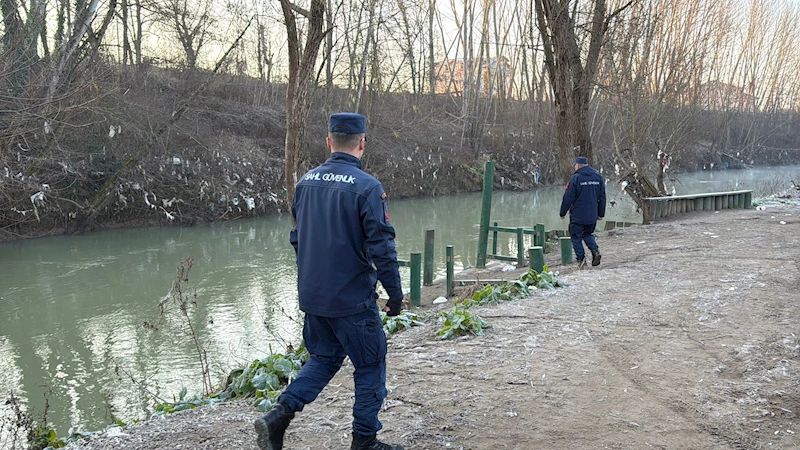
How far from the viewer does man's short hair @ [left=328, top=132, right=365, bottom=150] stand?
3.79m

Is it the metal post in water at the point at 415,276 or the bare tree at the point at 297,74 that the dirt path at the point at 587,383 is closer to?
the metal post in water at the point at 415,276

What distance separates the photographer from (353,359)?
3.68 metres

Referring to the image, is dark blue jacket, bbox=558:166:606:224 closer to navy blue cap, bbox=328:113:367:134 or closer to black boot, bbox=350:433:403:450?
navy blue cap, bbox=328:113:367:134

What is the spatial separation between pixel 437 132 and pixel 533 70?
7.07 m

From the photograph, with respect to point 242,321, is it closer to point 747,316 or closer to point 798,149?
point 747,316

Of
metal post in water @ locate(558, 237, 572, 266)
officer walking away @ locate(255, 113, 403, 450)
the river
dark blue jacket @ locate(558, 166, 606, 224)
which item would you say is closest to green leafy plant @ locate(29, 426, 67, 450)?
the river

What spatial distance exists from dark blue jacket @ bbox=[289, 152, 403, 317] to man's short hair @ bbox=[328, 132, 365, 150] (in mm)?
127

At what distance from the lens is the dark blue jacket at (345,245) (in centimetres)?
358

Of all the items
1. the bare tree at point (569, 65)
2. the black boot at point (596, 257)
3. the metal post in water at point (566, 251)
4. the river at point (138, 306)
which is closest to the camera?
the river at point (138, 306)

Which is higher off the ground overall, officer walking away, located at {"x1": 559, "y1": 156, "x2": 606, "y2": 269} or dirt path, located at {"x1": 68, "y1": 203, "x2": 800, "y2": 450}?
officer walking away, located at {"x1": 559, "y1": 156, "x2": 606, "y2": 269}

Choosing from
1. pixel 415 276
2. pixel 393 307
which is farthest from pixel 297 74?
pixel 393 307

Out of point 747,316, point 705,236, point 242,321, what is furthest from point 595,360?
point 705,236

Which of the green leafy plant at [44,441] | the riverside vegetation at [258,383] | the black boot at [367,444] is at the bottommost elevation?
the green leafy plant at [44,441]

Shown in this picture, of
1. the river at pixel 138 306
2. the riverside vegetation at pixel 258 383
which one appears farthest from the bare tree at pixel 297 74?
the riverside vegetation at pixel 258 383
